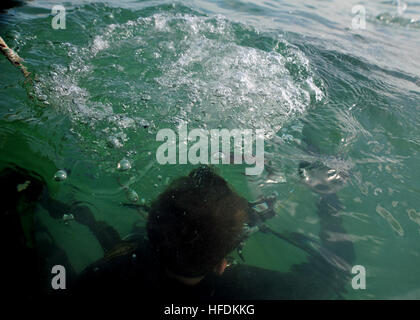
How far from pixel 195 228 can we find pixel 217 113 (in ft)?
7.10

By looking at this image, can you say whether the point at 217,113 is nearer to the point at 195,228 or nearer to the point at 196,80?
the point at 196,80

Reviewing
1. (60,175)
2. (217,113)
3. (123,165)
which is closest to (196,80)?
(217,113)

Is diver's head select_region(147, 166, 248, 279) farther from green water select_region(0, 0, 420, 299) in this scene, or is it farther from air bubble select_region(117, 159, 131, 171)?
air bubble select_region(117, 159, 131, 171)

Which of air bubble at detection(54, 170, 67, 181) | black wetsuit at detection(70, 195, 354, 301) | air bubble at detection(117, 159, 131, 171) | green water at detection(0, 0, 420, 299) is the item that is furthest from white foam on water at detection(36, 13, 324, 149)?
black wetsuit at detection(70, 195, 354, 301)

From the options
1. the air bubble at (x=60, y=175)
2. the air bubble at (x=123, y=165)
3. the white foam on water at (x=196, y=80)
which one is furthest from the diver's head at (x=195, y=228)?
the white foam on water at (x=196, y=80)

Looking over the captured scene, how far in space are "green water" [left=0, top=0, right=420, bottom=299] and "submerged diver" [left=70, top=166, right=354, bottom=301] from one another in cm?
17

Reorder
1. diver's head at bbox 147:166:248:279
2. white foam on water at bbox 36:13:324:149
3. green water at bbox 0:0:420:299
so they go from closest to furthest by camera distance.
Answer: diver's head at bbox 147:166:248:279
green water at bbox 0:0:420:299
white foam on water at bbox 36:13:324:149

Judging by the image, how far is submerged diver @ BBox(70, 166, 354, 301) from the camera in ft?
5.96

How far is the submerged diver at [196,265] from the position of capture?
5.96ft

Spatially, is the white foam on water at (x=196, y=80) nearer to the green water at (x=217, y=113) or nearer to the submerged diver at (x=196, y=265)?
the green water at (x=217, y=113)

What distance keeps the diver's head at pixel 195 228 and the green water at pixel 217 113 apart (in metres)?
0.51

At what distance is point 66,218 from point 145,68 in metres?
2.95

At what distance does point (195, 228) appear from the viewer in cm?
179

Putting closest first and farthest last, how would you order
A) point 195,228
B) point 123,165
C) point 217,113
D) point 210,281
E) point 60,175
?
1. point 195,228
2. point 210,281
3. point 60,175
4. point 123,165
5. point 217,113
